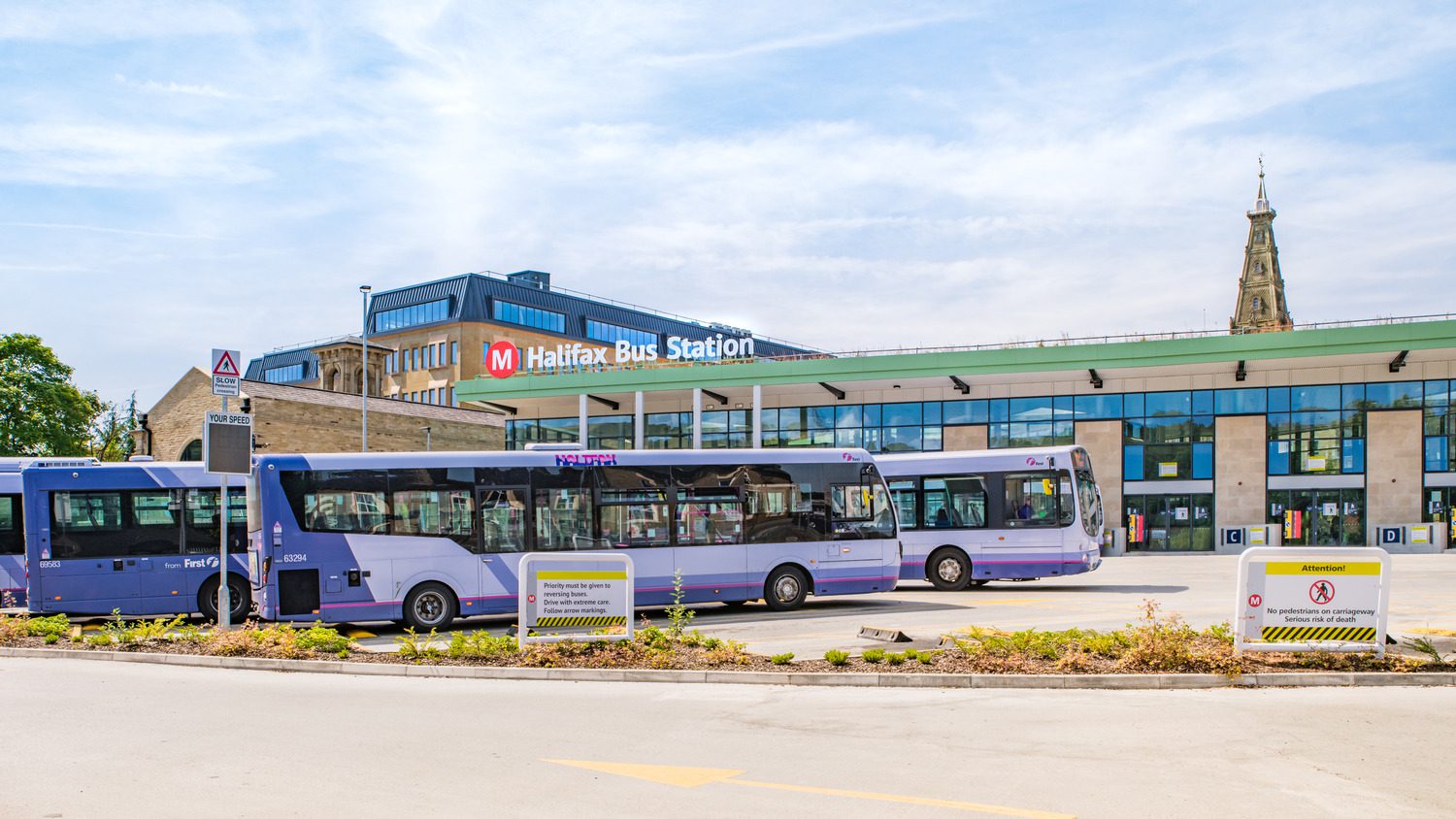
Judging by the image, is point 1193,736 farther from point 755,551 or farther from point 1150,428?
point 1150,428

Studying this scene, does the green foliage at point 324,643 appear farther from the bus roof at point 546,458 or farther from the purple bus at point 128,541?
the purple bus at point 128,541

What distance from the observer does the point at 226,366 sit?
17266mm

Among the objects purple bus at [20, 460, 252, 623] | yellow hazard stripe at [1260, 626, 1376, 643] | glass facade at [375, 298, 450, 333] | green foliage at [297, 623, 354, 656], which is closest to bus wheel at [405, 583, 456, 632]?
green foliage at [297, 623, 354, 656]

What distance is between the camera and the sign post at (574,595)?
13.2m

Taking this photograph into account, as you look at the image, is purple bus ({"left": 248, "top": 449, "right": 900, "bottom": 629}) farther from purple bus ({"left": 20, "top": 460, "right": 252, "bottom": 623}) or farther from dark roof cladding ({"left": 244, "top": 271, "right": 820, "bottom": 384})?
dark roof cladding ({"left": 244, "top": 271, "right": 820, "bottom": 384})

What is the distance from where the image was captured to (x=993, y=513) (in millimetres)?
24000

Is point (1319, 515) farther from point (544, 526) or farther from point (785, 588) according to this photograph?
point (544, 526)

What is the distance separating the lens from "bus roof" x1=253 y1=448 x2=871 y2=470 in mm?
17625

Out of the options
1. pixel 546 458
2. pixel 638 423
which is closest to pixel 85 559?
pixel 546 458

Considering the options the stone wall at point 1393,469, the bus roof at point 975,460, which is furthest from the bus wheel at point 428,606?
the stone wall at point 1393,469

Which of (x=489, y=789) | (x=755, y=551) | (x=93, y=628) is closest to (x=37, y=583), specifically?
(x=93, y=628)

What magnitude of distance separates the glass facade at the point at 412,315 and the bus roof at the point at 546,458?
68.6 m

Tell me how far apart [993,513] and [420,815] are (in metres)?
19.1

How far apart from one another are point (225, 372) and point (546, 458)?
5024mm
